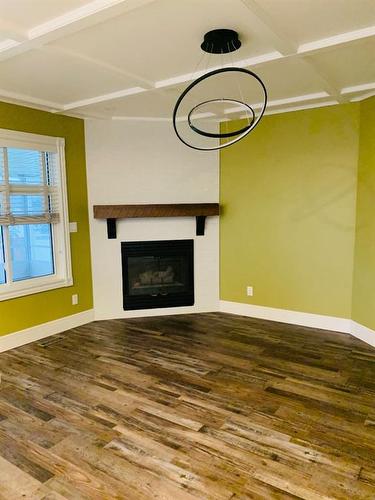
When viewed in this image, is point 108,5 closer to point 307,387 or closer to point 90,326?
point 307,387

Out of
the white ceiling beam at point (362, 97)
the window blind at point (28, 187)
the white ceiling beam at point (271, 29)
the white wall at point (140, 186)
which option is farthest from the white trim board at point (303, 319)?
the white ceiling beam at point (271, 29)

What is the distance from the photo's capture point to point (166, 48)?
2.69m

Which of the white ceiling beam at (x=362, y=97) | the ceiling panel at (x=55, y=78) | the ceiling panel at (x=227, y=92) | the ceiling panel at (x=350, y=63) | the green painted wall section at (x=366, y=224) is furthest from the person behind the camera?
the green painted wall section at (x=366, y=224)

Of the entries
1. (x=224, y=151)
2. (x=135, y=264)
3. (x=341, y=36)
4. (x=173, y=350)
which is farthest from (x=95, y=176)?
(x=341, y=36)

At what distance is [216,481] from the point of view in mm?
2100

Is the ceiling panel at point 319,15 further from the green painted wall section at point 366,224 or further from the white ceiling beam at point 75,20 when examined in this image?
the green painted wall section at point 366,224

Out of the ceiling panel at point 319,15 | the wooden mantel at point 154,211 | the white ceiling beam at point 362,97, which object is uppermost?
the ceiling panel at point 319,15

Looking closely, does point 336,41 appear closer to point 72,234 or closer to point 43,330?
point 72,234

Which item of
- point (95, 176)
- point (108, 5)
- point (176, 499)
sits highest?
point (108, 5)

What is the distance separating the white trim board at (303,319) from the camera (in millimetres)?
4182

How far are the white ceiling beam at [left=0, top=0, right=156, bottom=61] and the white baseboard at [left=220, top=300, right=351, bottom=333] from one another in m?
3.74

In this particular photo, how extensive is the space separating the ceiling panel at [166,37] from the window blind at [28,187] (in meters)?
1.72

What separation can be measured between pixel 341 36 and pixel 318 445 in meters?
2.67

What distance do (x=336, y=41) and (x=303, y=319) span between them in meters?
3.11
